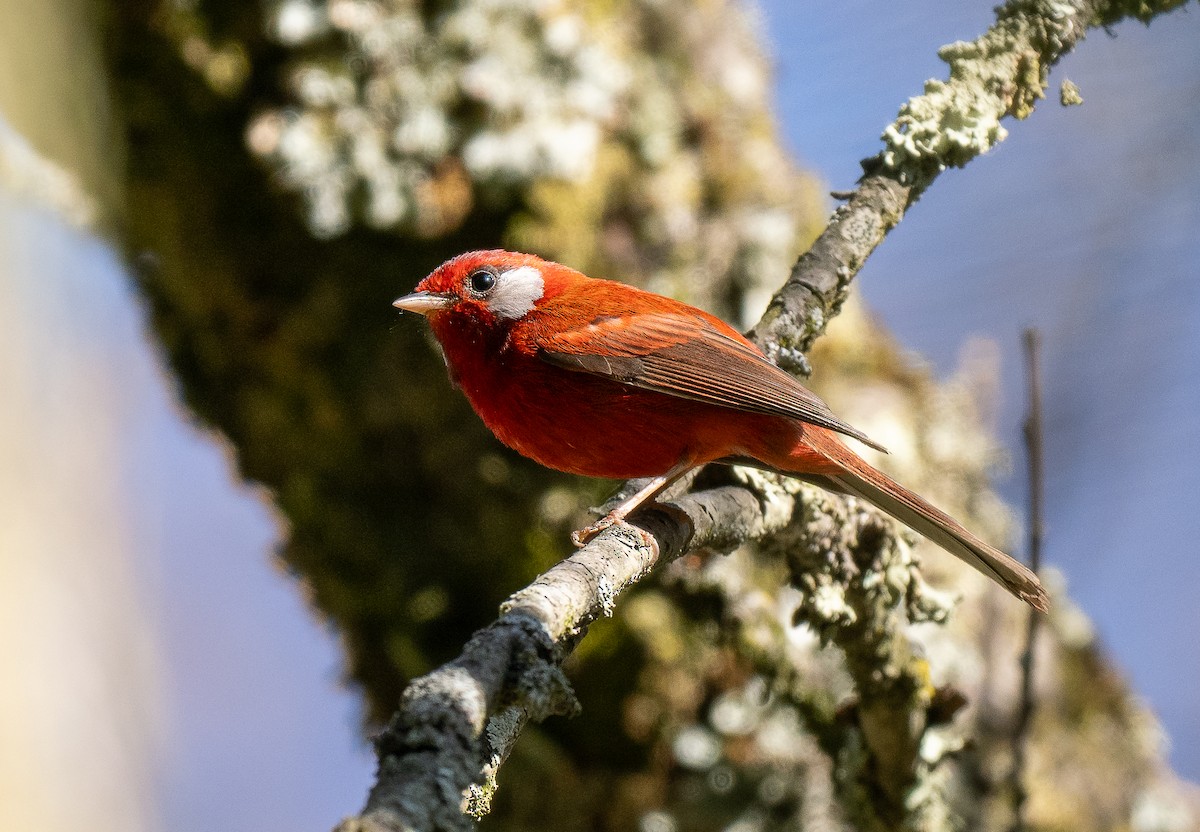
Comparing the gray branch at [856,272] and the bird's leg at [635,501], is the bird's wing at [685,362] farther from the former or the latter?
the bird's leg at [635,501]

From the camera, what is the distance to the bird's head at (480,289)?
361cm

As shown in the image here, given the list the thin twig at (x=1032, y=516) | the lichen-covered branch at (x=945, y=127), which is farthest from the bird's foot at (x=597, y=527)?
the thin twig at (x=1032, y=516)

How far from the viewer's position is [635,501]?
9.47 feet

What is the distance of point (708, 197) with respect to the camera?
17.9ft

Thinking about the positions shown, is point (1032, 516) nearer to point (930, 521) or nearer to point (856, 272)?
point (930, 521)

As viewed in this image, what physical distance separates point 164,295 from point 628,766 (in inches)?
144

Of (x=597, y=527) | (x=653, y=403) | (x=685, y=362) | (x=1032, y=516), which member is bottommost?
(x=597, y=527)

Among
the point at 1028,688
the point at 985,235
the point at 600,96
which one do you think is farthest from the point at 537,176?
the point at 1028,688

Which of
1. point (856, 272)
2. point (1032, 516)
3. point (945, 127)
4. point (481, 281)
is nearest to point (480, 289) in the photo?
point (481, 281)

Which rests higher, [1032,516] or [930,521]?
[1032,516]

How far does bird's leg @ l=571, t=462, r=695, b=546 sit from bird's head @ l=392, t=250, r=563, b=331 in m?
0.81

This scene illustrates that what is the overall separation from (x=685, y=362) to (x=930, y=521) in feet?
2.75

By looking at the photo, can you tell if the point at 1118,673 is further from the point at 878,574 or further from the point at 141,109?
the point at 141,109

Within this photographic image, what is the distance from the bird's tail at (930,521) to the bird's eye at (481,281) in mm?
1251
